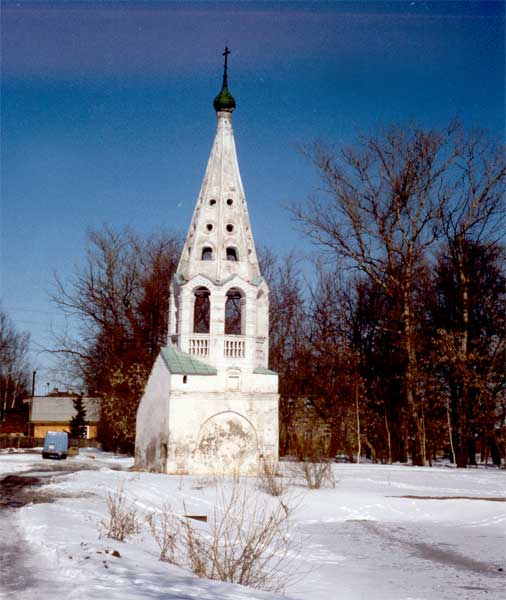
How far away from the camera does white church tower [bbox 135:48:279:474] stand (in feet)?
65.3

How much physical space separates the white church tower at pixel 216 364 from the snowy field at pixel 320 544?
275 cm

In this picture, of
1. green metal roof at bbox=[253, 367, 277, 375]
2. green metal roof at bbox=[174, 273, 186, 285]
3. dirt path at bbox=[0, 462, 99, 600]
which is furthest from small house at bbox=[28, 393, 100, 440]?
dirt path at bbox=[0, 462, 99, 600]

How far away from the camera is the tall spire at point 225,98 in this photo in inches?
915

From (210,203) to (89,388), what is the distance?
16.3 m

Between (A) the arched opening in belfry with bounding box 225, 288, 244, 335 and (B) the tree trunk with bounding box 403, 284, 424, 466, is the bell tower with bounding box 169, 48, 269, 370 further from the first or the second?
(A) the arched opening in belfry with bounding box 225, 288, 244, 335

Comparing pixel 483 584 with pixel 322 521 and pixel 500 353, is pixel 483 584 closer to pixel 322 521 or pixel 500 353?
pixel 322 521

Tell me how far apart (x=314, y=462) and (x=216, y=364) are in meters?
6.40

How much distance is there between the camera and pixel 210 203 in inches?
866

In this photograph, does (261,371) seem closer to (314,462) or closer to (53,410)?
(314,462)

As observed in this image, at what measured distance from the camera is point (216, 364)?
68.0 feet

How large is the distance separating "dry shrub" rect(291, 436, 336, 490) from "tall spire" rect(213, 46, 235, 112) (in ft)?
39.7

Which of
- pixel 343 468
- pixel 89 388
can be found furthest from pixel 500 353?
pixel 89 388

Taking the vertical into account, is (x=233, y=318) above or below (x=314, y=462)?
above

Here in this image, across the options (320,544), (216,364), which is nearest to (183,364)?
(216,364)
